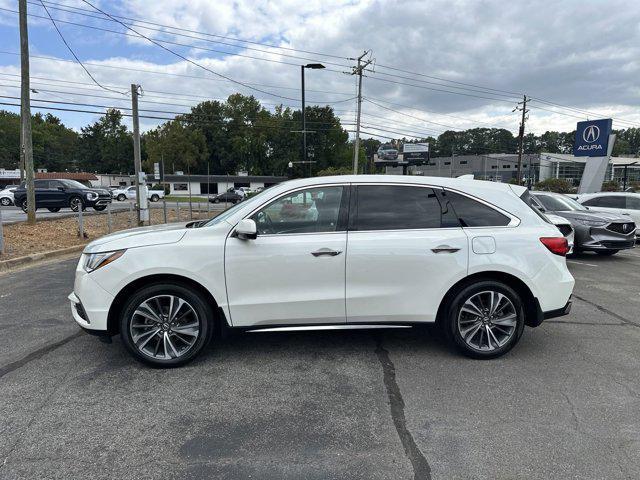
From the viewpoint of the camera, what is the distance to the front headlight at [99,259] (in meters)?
3.83

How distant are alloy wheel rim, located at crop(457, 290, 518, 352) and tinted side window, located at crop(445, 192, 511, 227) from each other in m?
0.64

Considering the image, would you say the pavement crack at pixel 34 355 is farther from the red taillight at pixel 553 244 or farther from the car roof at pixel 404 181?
the red taillight at pixel 553 244

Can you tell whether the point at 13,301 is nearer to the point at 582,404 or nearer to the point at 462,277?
the point at 462,277

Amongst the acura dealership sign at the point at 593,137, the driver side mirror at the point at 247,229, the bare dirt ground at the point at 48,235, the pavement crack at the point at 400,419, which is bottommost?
the pavement crack at the point at 400,419

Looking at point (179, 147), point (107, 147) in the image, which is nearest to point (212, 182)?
point (179, 147)

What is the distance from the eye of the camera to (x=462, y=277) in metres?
4.04

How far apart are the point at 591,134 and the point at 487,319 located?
30206 mm

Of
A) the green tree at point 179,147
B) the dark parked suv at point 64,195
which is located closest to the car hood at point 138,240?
the dark parked suv at point 64,195

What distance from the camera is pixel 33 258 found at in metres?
9.70

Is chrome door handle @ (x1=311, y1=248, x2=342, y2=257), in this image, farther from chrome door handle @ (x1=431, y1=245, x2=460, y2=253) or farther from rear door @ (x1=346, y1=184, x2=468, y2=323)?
chrome door handle @ (x1=431, y1=245, x2=460, y2=253)

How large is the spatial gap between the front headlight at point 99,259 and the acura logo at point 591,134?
105ft

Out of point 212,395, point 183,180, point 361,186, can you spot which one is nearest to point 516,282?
point 361,186

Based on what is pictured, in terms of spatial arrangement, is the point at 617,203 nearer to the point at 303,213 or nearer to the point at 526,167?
the point at 303,213

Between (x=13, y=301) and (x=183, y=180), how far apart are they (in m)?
69.3
